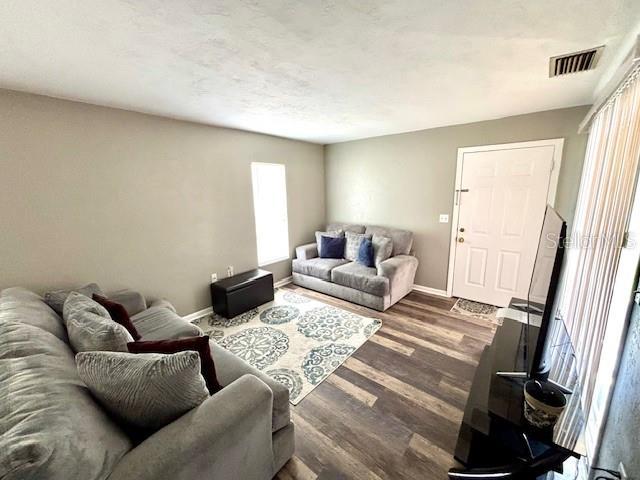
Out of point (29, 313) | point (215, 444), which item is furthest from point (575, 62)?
point (29, 313)

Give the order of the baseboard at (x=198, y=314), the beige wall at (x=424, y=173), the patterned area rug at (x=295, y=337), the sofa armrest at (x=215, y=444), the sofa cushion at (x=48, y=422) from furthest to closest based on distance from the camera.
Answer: the baseboard at (x=198, y=314) < the beige wall at (x=424, y=173) < the patterned area rug at (x=295, y=337) < the sofa armrest at (x=215, y=444) < the sofa cushion at (x=48, y=422)

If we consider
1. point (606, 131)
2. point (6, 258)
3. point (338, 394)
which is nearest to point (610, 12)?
point (606, 131)

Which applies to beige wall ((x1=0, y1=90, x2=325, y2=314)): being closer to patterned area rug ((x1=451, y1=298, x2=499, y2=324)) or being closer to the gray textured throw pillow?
the gray textured throw pillow

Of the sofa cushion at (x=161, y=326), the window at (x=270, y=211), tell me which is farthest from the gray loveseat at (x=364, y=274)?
the sofa cushion at (x=161, y=326)

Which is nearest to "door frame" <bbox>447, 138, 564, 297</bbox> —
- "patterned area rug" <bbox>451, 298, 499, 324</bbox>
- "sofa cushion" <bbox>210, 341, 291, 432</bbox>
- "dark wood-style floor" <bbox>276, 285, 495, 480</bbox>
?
"patterned area rug" <bbox>451, 298, 499, 324</bbox>

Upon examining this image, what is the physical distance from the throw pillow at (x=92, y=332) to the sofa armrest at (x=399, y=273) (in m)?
2.69

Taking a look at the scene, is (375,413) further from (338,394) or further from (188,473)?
(188,473)

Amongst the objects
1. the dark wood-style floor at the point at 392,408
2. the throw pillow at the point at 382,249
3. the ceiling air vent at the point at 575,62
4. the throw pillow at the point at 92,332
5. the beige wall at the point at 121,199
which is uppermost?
the ceiling air vent at the point at 575,62

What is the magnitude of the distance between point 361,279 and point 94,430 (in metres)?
2.82

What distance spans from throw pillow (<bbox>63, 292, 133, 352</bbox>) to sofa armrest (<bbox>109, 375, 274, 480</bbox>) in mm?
506

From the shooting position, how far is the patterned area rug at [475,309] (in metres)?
3.09

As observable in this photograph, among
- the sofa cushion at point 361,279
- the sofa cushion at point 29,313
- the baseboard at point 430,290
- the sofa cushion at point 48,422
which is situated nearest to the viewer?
the sofa cushion at point 48,422

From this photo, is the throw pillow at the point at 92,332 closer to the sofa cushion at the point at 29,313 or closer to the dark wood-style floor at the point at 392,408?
the sofa cushion at the point at 29,313

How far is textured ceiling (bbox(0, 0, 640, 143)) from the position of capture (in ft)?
3.82
